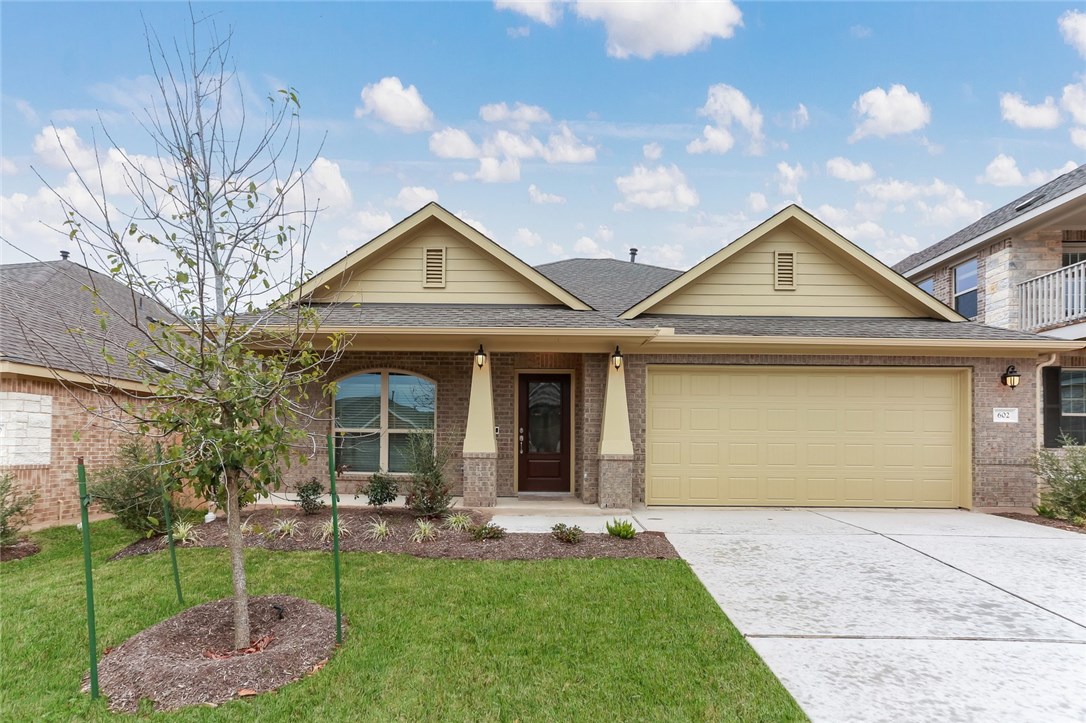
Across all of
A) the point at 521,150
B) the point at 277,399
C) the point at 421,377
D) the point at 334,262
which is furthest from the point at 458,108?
the point at 277,399

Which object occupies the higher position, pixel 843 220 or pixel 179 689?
pixel 843 220

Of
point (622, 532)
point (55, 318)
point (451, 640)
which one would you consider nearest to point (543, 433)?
point (622, 532)

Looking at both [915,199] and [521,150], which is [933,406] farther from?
[521,150]

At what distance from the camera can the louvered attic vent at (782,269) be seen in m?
9.95

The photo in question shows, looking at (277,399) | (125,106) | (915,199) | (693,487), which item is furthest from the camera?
(915,199)

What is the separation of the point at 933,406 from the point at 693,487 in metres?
4.52

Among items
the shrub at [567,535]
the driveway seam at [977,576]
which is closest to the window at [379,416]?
the shrub at [567,535]

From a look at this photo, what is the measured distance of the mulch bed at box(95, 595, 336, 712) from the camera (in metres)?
3.15

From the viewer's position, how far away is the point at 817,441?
908cm

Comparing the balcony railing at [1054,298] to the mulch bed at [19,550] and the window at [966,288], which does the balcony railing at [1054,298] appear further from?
the mulch bed at [19,550]

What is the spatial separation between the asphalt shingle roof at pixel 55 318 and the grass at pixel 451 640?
364 cm

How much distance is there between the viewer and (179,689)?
315 centimetres

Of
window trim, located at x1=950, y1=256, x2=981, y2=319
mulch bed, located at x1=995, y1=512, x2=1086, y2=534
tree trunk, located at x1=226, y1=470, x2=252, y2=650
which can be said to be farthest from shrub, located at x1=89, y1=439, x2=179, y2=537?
window trim, located at x1=950, y1=256, x2=981, y2=319

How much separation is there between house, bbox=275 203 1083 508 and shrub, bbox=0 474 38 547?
13.2 ft
